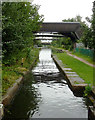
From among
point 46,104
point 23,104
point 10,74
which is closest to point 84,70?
point 10,74

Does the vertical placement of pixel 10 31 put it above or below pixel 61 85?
above

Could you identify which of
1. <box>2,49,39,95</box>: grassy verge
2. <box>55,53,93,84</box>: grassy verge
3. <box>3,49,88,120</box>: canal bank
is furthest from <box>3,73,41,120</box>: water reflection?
<box>55,53,93,84</box>: grassy verge

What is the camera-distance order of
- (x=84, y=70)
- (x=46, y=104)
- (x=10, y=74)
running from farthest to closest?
(x=84, y=70)
(x=10, y=74)
(x=46, y=104)

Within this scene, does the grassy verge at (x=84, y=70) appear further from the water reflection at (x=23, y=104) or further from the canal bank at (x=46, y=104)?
the water reflection at (x=23, y=104)

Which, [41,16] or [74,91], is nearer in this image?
[74,91]

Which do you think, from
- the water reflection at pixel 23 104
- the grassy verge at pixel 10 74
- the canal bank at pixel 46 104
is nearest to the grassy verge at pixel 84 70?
the canal bank at pixel 46 104

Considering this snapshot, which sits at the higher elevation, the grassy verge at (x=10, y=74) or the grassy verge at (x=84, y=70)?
the grassy verge at (x=10, y=74)

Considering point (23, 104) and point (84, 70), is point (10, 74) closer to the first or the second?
point (23, 104)

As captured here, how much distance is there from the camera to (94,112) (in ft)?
16.0

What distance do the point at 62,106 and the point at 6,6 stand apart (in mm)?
4240

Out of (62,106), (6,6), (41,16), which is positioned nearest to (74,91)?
(62,106)

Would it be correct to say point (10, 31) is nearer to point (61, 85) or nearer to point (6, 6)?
point (6, 6)

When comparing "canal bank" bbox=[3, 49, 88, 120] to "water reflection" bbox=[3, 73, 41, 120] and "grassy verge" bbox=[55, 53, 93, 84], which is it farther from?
"grassy verge" bbox=[55, 53, 93, 84]

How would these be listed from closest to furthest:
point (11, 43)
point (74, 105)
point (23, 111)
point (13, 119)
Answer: point (13, 119), point (23, 111), point (74, 105), point (11, 43)
